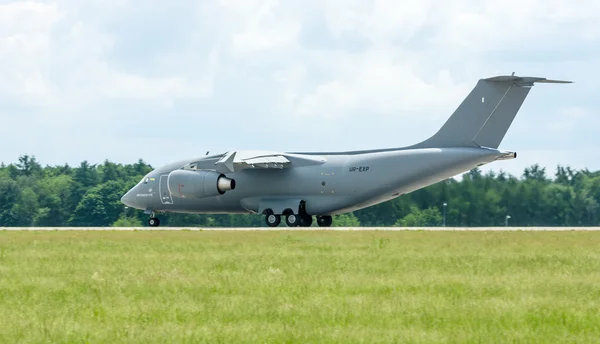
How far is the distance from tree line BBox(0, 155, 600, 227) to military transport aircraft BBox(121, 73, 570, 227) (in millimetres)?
5643

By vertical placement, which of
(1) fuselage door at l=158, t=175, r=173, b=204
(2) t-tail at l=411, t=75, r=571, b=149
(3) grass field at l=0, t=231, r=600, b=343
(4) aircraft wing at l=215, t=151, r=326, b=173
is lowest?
(3) grass field at l=0, t=231, r=600, b=343

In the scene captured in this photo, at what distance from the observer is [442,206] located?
157ft

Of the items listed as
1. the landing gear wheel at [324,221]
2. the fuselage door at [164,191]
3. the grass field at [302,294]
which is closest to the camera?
the grass field at [302,294]

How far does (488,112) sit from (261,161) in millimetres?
10412

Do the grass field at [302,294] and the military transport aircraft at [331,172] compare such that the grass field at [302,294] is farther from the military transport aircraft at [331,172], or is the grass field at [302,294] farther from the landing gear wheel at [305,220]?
the landing gear wheel at [305,220]

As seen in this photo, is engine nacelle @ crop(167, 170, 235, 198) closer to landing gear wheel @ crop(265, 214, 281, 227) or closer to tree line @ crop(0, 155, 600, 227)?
landing gear wheel @ crop(265, 214, 281, 227)

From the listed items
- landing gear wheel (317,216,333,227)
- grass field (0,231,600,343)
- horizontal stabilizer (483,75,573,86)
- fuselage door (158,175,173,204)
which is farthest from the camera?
fuselage door (158,175,173,204)

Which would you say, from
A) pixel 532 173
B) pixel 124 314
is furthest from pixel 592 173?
pixel 124 314

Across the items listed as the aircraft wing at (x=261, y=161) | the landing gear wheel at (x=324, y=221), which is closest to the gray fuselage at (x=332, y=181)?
the aircraft wing at (x=261, y=161)

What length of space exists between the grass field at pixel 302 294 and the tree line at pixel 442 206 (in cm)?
2050

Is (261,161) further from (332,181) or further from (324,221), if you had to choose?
(324,221)

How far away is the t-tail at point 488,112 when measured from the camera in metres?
40.5

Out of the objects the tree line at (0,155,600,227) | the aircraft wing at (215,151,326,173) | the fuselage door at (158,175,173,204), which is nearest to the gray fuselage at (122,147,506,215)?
the fuselage door at (158,175,173,204)

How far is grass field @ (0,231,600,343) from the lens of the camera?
39.9 ft
